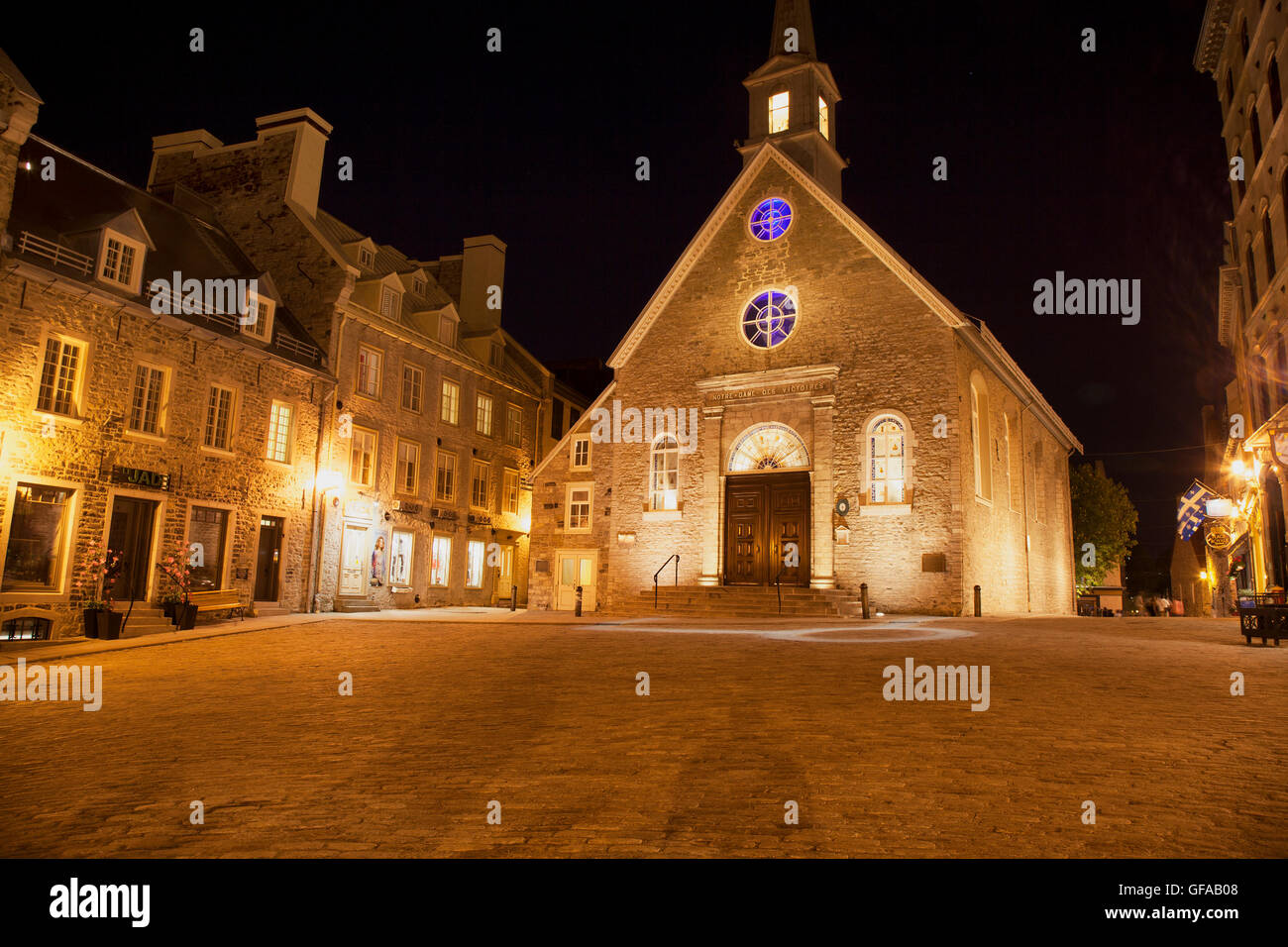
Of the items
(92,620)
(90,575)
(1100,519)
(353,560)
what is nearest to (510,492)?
(353,560)

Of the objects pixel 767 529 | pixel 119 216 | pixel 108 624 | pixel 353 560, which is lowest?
pixel 108 624

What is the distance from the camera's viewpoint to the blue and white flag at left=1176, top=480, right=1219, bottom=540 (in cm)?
2425

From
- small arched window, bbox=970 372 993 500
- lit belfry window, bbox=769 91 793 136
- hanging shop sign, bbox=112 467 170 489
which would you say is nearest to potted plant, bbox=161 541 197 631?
hanging shop sign, bbox=112 467 170 489

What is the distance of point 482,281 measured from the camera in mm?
34188

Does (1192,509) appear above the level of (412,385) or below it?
below

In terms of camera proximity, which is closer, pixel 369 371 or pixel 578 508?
pixel 369 371

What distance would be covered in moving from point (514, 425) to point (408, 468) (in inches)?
278

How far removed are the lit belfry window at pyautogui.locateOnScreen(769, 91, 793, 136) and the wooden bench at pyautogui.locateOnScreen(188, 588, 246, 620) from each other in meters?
21.4

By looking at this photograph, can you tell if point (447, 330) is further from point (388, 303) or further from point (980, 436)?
point (980, 436)

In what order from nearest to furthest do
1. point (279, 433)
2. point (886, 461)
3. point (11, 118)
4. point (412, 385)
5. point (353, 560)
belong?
point (11, 118) < point (886, 461) < point (279, 433) < point (353, 560) < point (412, 385)

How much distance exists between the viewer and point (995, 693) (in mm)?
7965
